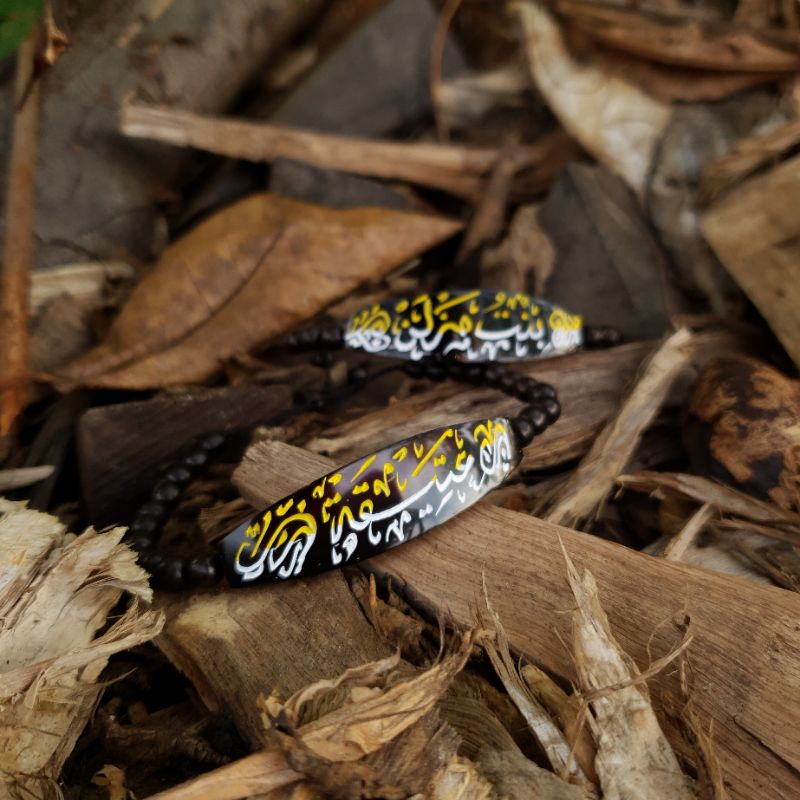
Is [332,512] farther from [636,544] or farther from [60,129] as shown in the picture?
[60,129]

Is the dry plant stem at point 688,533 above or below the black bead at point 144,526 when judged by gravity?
below

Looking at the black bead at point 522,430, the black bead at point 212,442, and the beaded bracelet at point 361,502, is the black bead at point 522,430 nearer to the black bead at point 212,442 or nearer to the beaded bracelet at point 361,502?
the beaded bracelet at point 361,502

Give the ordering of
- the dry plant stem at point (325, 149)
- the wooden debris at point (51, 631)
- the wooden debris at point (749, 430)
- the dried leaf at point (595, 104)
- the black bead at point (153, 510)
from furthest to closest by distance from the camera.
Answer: the dried leaf at point (595, 104) < the dry plant stem at point (325, 149) < the black bead at point (153, 510) < the wooden debris at point (749, 430) < the wooden debris at point (51, 631)

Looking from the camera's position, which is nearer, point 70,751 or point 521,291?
point 70,751

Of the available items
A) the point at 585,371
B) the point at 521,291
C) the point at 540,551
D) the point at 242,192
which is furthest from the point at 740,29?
the point at 540,551

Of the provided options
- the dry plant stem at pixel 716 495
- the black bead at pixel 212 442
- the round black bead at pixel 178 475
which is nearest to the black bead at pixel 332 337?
the black bead at pixel 212 442

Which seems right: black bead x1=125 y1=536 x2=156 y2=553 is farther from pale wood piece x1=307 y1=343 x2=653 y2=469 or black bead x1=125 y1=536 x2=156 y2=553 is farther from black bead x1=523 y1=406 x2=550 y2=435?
black bead x1=523 y1=406 x2=550 y2=435
